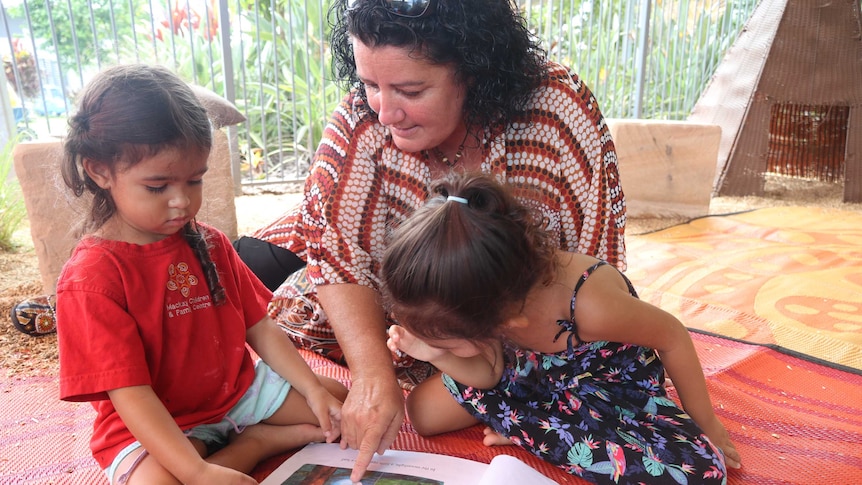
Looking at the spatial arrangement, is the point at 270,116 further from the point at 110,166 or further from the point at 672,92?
the point at 110,166

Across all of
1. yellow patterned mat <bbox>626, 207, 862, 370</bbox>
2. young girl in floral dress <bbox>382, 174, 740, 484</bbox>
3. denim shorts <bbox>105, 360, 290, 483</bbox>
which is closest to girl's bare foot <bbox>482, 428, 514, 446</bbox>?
young girl in floral dress <bbox>382, 174, 740, 484</bbox>

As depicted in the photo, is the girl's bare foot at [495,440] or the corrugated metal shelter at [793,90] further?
the corrugated metal shelter at [793,90]

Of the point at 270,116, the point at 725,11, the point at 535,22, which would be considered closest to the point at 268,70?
the point at 270,116

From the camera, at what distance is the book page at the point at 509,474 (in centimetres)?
104

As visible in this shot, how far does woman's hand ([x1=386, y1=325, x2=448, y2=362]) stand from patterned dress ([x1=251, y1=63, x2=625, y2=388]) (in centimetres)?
26

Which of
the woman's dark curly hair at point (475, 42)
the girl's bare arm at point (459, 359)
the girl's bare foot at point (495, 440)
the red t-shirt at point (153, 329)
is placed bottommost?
the girl's bare foot at point (495, 440)

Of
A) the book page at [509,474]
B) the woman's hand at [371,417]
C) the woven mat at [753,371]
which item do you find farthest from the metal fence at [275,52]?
the book page at [509,474]

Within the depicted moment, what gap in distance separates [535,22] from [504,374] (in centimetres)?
437

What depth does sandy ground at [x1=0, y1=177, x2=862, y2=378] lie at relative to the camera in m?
1.84

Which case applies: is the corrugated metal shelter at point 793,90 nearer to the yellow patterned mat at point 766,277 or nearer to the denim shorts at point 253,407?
the yellow patterned mat at point 766,277

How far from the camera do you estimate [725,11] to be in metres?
5.69

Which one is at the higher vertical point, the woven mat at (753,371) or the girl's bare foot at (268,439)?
the girl's bare foot at (268,439)

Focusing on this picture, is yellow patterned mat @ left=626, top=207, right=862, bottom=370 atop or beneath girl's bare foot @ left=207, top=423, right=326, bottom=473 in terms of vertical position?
beneath

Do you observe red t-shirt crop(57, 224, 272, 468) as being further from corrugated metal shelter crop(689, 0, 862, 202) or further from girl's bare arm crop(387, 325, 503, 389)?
corrugated metal shelter crop(689, 0, 862, 202)
